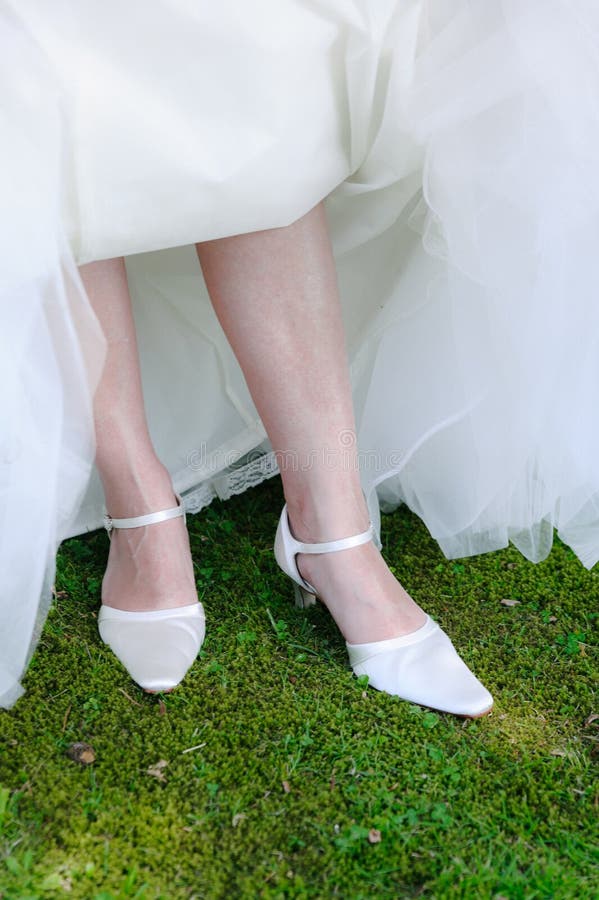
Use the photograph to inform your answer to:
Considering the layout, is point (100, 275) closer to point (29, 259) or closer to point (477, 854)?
point (29, 259)

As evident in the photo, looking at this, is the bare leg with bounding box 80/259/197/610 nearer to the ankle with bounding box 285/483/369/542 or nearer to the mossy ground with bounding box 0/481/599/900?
the mossy ground with bounding box 0/481/599/900

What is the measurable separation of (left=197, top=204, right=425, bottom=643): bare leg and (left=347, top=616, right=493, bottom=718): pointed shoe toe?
21 millimetres

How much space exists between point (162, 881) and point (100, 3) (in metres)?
0.98

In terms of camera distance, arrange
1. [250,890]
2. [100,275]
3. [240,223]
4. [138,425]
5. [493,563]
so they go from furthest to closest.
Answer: [493,563], [138,425], [100,275], [240,223], [250,890]

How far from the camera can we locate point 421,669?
50.7 inches

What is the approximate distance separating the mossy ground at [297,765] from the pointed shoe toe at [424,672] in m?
0.02

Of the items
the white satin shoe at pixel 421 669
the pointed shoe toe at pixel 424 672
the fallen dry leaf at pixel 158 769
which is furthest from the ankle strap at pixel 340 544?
the fallen dry leaf at pixel 158 769

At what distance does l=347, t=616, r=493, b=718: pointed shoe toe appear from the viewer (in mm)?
1256

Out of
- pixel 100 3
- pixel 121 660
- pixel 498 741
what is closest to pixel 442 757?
pixel 498 741

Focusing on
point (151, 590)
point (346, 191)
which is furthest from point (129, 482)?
point (346, 191)

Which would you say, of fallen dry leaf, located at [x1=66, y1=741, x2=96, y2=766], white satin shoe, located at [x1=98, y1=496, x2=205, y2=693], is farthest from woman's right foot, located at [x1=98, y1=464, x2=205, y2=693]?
fallen dry leaf, located at [x1=66, y1=741, x2=96, y2=766]

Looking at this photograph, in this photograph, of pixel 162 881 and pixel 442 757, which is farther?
pixel 442 757

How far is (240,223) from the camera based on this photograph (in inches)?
44.6

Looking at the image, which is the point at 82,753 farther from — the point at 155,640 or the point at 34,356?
the point at 34,356
